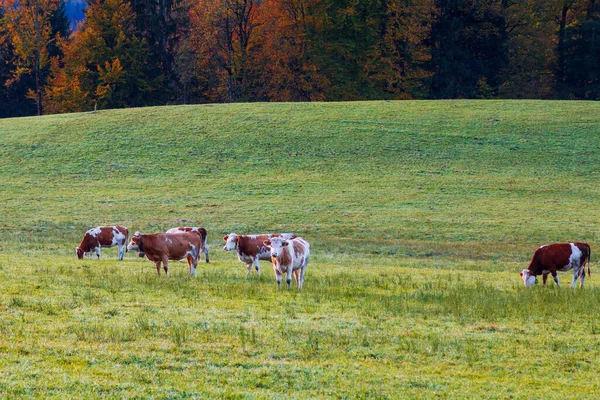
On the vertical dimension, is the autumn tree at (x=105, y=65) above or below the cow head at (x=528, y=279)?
above

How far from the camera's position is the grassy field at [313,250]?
33.4ft

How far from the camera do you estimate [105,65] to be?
76625 mm

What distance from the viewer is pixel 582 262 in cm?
1989

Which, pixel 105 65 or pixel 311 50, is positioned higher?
pixel 311 50

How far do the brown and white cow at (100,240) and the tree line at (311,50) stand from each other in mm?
52996

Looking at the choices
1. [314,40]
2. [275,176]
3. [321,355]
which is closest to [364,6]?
[314,40]

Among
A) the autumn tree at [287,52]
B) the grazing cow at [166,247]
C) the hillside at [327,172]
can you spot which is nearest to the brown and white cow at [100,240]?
the hillside at [327,172]

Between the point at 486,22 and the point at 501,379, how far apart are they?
73561 mm

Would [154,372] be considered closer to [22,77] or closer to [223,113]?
[223,113]

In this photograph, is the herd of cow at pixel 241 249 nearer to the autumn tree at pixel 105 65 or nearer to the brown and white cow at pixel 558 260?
the brown and white cow at pixel 558 260

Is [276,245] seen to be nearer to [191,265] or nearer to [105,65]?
[191,265]

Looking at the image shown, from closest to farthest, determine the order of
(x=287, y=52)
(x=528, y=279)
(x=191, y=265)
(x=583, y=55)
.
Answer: (x=528, y=279) < (x=191, y=265) < (x=287, y=52) < (x=583, y=55)

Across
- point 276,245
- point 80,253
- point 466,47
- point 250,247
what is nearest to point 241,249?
point 250,247

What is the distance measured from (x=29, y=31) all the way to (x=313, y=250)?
63.0 metres
